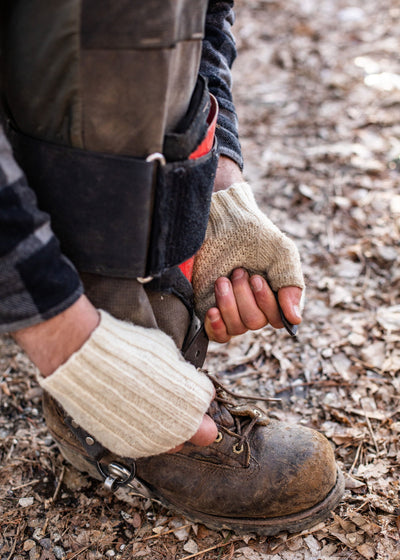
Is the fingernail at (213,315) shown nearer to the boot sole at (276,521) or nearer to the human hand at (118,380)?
the human hand at (118,380)

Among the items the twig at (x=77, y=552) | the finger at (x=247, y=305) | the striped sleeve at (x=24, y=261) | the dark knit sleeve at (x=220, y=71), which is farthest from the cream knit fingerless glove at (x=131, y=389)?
the dark knit sleeve at (x=220, y=71)

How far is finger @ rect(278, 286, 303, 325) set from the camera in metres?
1.55

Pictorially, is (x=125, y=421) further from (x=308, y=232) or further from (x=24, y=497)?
(x=308, y=232)

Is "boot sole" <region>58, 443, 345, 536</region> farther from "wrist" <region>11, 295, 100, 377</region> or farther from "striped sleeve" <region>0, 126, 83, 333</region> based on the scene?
"striped sleeve" <region>0, 126, 83, 333</region>

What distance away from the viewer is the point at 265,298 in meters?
1.60

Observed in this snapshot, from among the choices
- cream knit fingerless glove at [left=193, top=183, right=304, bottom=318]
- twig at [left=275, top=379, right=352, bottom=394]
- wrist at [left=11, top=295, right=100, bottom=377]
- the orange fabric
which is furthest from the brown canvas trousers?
twig at [left=275, top=379, right=352, bottom=394]

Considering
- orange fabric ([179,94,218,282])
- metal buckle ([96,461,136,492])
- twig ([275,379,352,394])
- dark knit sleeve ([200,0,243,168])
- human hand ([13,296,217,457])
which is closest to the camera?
human hand ([13,296,217,457])

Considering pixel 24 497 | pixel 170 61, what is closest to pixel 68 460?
pixel 24 497

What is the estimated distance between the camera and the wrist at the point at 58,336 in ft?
3.50

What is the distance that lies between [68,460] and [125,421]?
63cm

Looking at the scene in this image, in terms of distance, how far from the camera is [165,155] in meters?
1.19

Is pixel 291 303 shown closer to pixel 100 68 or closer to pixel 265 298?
pixel 265 298

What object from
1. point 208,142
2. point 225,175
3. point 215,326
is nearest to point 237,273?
point 215,326

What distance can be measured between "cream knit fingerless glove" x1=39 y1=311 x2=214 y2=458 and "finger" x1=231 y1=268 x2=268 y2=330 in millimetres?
369
